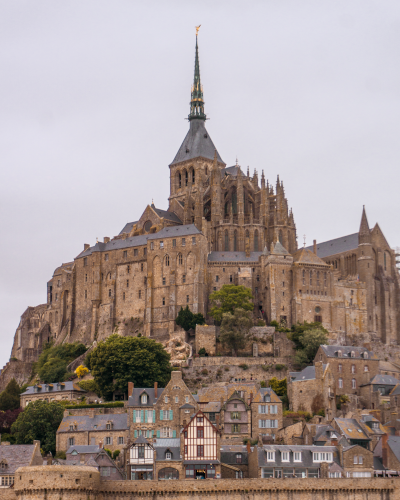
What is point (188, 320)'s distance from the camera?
322 feet

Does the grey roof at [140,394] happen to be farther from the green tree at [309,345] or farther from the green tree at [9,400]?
the green tree at [309,345]

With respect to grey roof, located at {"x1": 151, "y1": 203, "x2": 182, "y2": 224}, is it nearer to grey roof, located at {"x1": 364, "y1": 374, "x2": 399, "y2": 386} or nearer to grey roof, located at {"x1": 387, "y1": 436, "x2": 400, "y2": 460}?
grey roof, located at {"x1": 364, "y1": 374, "x2": 399, "y2": 386}

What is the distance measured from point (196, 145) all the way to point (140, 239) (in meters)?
17.0

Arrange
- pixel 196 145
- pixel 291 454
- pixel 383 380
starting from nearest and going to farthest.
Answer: pixel 291 454, pixel 383 380, pixel 196 145

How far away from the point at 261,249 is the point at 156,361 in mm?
26042

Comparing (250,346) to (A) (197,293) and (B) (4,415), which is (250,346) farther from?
(B) (4,415)

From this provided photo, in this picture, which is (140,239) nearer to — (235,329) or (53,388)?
(235,329)

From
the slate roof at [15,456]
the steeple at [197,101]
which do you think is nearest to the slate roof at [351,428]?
the slate roof at [15,456]

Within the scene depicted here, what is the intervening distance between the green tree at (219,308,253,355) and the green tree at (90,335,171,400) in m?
8.01

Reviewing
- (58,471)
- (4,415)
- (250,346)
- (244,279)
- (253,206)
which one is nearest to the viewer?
(58,471)

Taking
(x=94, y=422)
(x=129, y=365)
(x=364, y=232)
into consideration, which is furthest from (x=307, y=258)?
(x=94, y=422)

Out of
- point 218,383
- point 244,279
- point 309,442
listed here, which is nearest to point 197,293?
point 244,279

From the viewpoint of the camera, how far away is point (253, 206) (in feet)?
368

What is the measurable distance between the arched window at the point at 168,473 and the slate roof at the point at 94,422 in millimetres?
8491
